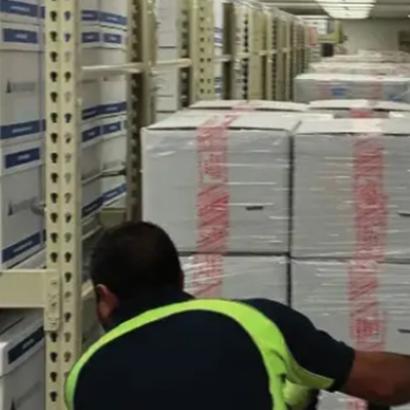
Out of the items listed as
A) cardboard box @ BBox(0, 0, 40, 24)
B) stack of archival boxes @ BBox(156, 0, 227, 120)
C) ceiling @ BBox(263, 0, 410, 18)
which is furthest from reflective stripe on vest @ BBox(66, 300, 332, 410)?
ceiling @ BBox(263, 0, 410, 18)

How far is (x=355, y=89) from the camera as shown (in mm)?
4922

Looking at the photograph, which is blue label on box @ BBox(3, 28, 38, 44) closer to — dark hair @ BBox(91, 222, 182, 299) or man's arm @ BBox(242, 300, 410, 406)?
dark hair @ BBox(91, 222, 182, 299)

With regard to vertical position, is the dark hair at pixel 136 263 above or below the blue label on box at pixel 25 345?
above

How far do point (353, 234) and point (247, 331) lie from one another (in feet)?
2.68

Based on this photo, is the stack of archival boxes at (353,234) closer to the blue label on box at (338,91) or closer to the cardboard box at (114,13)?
the cardboard box at (114,13)

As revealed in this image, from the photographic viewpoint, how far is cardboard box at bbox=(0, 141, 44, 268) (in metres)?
2.31

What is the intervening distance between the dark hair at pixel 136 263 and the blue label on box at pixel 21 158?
2.09 ft

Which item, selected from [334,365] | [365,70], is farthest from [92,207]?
[365,70]

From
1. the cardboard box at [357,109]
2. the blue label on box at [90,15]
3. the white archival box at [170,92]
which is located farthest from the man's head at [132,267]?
the white archival box at [170,92]

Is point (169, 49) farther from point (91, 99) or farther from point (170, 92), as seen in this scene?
point (91, 99)

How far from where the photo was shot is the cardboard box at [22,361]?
237 cm

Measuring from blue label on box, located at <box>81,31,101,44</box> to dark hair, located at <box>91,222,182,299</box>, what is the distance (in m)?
1.13

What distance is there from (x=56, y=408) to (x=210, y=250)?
52cm

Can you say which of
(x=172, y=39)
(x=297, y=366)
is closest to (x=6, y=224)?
(x=297, y=366)
